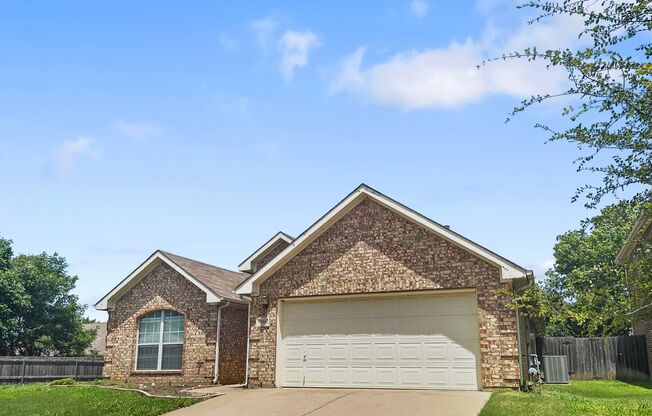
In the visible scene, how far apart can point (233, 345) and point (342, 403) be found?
9112mm

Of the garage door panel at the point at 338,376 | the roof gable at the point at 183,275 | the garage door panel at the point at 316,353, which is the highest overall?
the roof gable at the point at 183,275

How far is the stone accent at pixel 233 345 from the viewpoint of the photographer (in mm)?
21625

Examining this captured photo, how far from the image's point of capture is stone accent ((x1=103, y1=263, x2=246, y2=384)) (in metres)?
21.5

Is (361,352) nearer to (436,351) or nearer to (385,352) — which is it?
(385,352)

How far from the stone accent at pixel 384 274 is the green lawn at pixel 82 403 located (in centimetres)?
385

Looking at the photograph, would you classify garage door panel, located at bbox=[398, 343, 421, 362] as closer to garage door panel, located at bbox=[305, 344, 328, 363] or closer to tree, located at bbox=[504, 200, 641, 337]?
garage door panel, located at bbox=[305, 344, 328, 363]

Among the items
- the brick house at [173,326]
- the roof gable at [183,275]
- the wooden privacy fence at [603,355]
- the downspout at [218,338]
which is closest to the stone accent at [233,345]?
the brick house at [173,326]

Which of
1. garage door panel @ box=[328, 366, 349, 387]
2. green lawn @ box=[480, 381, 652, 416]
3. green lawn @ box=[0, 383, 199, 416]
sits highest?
garage door panel @ box=[328, 366, 349, 387]

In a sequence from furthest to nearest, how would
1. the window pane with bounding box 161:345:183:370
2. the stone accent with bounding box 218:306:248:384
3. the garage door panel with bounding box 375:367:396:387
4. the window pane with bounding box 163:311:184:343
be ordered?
the window pane with bounding box 163:311:184:343 < the window pane with bounding box 161:345:183:370 < the stone accent with bounding box 218:306:248:384 < the garage door panel with bounding box 375:367:396:387

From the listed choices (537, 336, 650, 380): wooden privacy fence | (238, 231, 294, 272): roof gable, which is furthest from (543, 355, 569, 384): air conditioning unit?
(238, 231, 294, 272): roof gable

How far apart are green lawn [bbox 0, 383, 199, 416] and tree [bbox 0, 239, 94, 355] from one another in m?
15.3

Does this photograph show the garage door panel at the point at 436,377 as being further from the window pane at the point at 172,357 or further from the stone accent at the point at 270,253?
the stone accent at the point at 270,253

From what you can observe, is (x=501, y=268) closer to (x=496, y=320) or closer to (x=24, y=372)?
(x=496, y=320)

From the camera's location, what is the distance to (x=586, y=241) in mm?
45625
